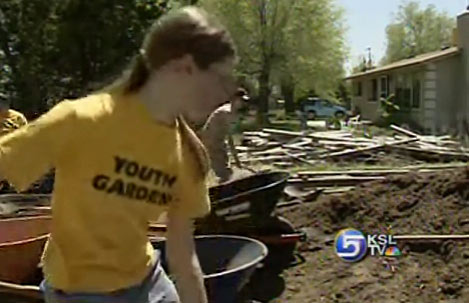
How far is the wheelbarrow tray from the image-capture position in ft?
22.2

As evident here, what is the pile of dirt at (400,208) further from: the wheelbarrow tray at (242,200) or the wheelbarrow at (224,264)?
the wheelbarrow at (224,264)

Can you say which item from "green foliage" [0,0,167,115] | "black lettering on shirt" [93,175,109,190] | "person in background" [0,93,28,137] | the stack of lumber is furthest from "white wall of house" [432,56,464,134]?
"black lettering on shirt" [93,175,109,190]

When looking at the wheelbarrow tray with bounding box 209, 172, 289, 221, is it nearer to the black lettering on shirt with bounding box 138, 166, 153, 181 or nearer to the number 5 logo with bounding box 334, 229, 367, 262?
the number 5 logo with bounding box 334, 229, 367, 262

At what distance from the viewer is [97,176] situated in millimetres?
2145

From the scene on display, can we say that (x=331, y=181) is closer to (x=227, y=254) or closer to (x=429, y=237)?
(x=429, y=237)

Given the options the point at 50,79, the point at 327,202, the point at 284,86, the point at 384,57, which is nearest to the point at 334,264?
the point at 327,202

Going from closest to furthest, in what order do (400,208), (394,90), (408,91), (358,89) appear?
(400,208) < (408,91) < (394,90) < (358,89)

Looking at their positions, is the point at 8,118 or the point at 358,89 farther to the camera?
the point at 358,89

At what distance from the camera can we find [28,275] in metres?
4.75

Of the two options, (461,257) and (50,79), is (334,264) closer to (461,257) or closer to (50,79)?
(461,257)

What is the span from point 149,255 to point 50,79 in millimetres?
23075

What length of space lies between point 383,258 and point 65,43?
18.6 meters

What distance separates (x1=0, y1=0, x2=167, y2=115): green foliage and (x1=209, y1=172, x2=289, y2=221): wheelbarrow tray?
16.9 m

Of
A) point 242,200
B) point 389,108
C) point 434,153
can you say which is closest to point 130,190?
point 242,200
